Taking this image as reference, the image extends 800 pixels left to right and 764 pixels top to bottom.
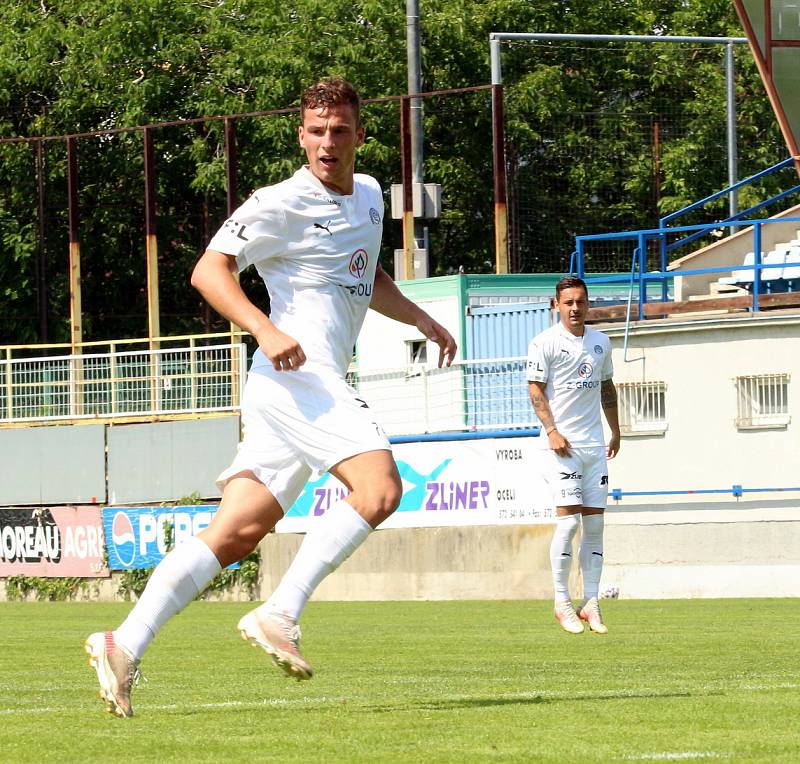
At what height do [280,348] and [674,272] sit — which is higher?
[674,272]

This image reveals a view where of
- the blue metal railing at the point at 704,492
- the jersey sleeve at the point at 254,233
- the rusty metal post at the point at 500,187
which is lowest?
the blue metal railing at the point at 704,492

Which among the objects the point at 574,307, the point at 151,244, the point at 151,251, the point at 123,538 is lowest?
the point at 123,538

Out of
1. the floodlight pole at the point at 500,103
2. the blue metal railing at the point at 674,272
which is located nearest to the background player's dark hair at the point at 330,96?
the blue metal railing at the point at 674,272

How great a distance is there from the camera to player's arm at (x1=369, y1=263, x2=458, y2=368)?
731 cm

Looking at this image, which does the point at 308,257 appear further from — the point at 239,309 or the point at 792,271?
the point at 792,271

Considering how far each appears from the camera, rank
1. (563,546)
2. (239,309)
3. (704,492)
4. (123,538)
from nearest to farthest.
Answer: (239,309) < (563,546) < (704,492) < (123,538)

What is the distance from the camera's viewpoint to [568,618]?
1229 cm

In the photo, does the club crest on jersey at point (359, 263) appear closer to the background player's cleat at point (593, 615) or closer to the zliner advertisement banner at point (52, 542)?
the background player's cleat at point (593, 615)

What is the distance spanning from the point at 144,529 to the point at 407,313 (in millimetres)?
21128

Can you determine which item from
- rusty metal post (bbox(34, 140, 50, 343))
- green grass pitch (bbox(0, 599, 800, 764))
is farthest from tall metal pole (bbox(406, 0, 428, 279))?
green grass pitch (bbox(0, 599, 800, 764))

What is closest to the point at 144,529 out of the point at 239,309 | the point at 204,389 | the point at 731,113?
the point at 204,389

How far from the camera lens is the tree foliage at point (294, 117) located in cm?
3772

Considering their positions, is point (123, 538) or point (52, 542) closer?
point (123, 538)

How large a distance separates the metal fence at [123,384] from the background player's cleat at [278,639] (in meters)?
21.5
